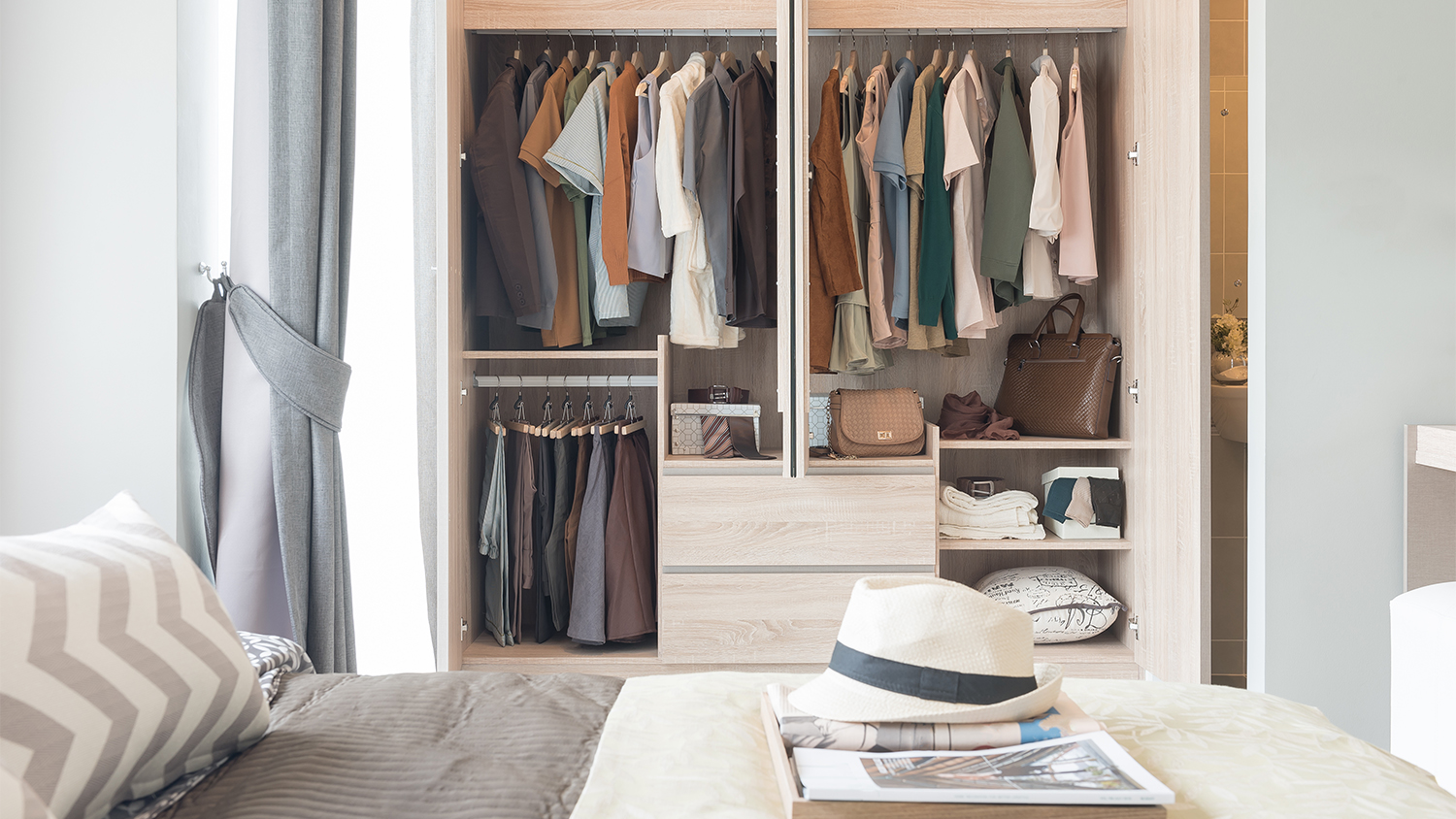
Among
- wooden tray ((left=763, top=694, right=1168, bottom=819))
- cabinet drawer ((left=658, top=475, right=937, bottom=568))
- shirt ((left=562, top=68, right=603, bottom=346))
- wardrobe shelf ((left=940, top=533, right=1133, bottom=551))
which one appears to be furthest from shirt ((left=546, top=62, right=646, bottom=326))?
wooden tray ((left=763, top=694, right=1168, bottom=819))

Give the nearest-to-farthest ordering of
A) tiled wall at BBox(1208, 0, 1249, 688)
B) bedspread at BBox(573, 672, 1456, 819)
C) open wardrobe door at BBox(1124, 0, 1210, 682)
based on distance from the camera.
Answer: bedspread at BBox(573, 672, 1456, 819) → open wardrobe door at BBox(1124, 0, 1210, 682) → tiled wall at BBox(1208, 0, 1249, 688)

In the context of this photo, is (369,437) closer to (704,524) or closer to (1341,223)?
(704,524)

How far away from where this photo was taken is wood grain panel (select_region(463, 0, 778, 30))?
2557 millimetres

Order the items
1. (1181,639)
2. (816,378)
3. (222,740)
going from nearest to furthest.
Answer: (222,740) < (1181,639) < (816,378)

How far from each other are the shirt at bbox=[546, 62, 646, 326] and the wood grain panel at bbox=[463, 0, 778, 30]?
0.14 metres

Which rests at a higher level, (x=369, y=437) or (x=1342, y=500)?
(x=369, y=437)

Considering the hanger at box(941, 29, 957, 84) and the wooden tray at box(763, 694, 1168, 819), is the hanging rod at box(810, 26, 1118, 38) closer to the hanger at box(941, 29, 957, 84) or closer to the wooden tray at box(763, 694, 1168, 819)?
the hanger at box(941, 29, 957, 84)

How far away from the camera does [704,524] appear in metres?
2.49

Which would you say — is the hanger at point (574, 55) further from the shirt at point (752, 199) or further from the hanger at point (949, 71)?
the hanger at point (949, 71)

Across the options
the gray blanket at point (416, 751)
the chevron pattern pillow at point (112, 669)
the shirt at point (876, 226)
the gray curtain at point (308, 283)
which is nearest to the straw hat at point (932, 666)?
the gray blanket at point (416, 751)

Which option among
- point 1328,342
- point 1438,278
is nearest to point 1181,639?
point 1328,342

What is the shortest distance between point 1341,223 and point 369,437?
7.11ft

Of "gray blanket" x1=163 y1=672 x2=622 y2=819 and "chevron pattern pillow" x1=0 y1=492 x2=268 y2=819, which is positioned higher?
"chevron pattern pillow" x1=0 y1=492 x2=268 y2=819

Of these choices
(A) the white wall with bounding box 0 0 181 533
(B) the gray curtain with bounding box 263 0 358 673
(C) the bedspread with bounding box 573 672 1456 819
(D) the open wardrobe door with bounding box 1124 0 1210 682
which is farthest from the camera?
(D) the open wardrobe door with bounding box 1124 0 1210 682
